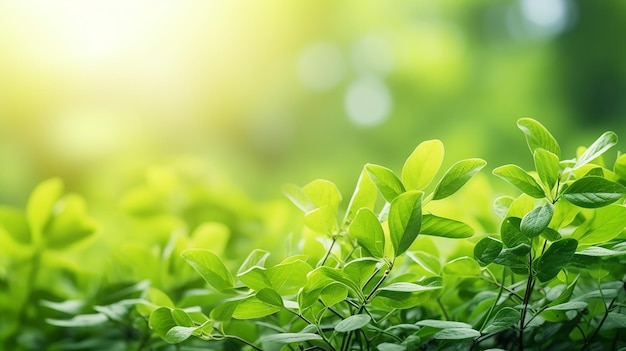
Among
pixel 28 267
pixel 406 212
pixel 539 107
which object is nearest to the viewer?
pixel 406 212

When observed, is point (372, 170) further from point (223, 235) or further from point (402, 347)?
→ point (223, 235)

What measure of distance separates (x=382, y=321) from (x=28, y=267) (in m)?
0.33

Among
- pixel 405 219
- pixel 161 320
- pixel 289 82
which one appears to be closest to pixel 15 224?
pixel 161 320

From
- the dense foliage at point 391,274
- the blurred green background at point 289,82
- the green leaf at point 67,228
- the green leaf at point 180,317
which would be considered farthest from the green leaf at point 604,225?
the blurred green background at point 289,82

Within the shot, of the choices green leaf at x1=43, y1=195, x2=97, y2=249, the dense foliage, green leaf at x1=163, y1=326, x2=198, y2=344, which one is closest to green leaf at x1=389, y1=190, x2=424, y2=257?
the dense foliage

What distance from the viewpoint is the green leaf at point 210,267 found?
0.33 metres

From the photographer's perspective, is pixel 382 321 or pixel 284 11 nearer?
pixel 382 321

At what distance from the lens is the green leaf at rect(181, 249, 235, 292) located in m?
0.33

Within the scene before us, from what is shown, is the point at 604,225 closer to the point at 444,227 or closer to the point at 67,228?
the point at 444,227

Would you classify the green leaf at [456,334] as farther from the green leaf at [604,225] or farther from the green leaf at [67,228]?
the green leaf at [67,228]

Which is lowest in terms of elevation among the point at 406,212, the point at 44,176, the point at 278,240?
the point at 44,176

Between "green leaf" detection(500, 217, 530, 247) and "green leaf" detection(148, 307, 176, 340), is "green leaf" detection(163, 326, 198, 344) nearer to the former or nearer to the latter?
"green leaf" detection(148, 307, 176, 340)

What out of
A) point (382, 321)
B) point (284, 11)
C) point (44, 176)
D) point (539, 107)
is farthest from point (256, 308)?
point (284, 11)

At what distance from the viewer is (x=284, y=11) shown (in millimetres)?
2680
